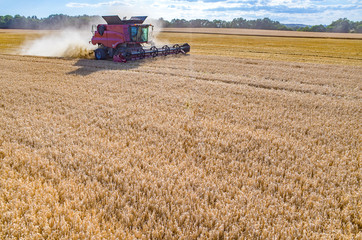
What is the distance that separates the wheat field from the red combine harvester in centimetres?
776

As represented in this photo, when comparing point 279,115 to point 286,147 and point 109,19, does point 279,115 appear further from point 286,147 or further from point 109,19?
point 109,19

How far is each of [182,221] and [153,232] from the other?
1.22 feet

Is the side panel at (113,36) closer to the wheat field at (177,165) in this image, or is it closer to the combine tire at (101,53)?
the combine tire at (101,53)

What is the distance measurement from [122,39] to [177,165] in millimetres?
13344

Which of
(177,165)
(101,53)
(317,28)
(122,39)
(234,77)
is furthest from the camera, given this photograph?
(317,28)

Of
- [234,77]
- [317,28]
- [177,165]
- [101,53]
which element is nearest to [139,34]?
[101,53]

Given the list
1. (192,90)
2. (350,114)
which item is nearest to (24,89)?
(192,90)

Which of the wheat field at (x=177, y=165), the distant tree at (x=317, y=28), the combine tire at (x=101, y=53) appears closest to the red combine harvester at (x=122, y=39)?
the combine tire at (x=101, y=53)

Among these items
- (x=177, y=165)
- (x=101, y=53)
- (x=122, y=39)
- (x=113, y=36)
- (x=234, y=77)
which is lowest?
(x=177, y=165)

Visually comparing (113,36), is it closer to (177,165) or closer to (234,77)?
(234,77)

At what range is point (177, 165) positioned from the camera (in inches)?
150

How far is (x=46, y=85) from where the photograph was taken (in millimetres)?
8625

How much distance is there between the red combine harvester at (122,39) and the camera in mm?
14906

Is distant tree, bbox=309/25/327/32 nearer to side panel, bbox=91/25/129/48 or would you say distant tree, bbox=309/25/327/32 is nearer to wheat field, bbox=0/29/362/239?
side panel, bbox=91/25/129/48
